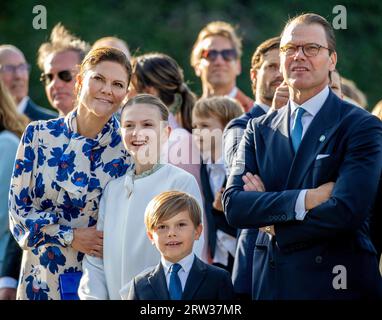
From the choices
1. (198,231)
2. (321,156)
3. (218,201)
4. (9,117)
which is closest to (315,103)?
(321,156)

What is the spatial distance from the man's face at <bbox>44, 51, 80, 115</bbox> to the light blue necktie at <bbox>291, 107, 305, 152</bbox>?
2587mm

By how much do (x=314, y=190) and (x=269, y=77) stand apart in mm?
1498

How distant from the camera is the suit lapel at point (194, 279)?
559 centimetres

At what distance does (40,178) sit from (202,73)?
3.04 meters

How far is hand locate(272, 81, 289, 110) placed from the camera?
6223mm

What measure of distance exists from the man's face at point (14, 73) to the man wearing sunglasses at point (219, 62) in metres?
1.40

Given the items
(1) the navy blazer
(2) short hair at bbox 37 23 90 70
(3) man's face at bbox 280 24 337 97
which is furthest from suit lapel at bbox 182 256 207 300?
(1) the navy blazer

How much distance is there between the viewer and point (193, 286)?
5598 mm

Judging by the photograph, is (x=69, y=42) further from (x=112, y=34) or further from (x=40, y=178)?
(x=112, y=34)

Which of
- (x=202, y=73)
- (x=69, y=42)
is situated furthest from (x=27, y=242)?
(x=202, y=73)

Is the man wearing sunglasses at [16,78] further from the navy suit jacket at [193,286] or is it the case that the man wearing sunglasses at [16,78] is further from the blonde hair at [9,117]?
the navy suit jacket at [193,286]

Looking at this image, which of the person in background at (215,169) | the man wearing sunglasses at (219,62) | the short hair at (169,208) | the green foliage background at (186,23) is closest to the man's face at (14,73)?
the man wearing sunglasses at (219,62)

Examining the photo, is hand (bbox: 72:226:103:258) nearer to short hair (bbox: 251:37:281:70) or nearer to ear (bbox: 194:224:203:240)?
ear (bbox: 194:224:203:240)
